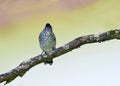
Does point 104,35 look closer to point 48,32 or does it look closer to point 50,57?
point 50,57

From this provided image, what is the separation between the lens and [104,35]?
5988mm

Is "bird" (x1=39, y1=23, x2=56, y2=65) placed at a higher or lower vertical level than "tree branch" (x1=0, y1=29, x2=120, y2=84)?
higher

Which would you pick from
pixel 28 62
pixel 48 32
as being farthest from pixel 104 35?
pixel 48 32

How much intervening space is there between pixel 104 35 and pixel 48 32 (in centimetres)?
322

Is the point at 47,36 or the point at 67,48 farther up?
the point at 47,36

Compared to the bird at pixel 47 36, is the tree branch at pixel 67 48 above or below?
below

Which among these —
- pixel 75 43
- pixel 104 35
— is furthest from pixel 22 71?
pixel 104 35

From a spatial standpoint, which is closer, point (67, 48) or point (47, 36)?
point (67, 48)

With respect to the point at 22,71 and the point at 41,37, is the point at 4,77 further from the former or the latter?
the point at 41,37

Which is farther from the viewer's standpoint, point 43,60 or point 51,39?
point 51,39

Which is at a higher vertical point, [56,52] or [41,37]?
[41,37]

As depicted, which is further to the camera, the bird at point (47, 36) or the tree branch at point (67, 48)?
the bird at point (47, 36)

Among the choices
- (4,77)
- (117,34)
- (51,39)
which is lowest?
(4,77)

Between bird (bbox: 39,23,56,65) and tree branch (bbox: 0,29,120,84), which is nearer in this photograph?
tree branch (bbox: 0,29,120,84)
